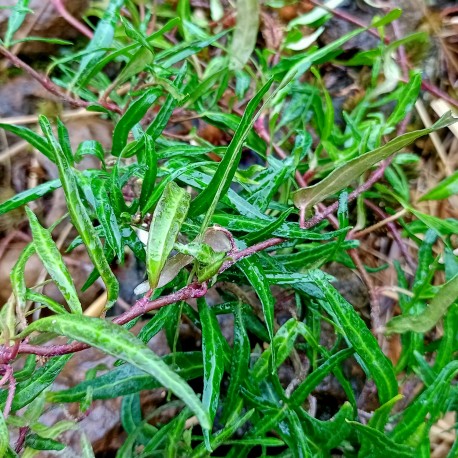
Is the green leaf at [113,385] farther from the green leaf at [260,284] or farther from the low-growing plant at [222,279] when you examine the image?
the green leaf at [260,284]

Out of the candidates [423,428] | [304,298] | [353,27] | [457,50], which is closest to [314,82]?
[353,27]

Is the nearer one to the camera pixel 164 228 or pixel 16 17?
pixel 164 228

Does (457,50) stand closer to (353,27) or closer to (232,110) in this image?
(353,27)

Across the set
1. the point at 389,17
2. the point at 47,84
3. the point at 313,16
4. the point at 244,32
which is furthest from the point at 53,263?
the point at 313,16

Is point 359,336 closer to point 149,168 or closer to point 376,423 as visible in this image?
point 376,423

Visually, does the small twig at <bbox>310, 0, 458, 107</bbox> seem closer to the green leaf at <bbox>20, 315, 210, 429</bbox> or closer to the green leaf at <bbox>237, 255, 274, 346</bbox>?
the green leaf at <bbox>237, 255, 274, 346</bbox>

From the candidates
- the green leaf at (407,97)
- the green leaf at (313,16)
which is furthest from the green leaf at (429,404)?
the green leaf at (313,16)

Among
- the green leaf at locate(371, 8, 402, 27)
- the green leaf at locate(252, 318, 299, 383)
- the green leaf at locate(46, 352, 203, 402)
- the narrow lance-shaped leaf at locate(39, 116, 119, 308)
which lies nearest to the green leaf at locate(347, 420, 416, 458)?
the green leaf at locate(252, 318, 299, 383)
